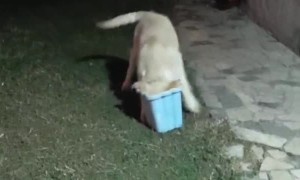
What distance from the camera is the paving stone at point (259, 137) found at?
9.96 feet

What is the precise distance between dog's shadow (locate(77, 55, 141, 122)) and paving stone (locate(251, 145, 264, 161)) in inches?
27.0

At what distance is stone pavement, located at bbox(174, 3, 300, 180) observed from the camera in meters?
3.00

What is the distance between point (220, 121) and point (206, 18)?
2.43 metres

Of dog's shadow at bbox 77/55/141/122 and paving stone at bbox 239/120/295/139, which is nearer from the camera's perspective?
paving stone at bbox 239/120/295/139

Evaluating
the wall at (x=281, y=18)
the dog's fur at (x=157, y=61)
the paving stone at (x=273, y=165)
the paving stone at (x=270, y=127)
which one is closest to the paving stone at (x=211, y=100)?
the dog's fur at (x=157, y=61)

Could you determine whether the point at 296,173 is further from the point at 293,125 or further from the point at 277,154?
the point at 293,125

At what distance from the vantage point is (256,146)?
300 centimetres

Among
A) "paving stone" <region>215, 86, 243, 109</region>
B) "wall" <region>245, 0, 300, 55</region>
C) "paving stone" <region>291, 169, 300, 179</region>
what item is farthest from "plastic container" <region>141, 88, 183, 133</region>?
"wall" <region>245, 0, 300, 55</region>

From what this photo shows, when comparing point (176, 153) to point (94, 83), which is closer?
point (176, 153)

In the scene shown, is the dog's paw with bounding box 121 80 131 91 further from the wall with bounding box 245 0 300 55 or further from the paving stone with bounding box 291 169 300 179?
the wall with bounding box 245 0 300 55

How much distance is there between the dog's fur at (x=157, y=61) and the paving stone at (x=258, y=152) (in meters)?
0.48

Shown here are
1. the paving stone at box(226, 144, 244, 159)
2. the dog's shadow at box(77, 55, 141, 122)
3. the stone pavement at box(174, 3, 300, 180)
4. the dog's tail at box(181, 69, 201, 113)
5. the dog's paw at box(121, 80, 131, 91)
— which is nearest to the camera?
the paving stone at box(226, 144, 244, 159)

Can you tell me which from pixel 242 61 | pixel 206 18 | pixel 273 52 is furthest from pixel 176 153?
pixel 206 18

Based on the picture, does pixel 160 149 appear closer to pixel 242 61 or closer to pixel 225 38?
pixel 242 61
